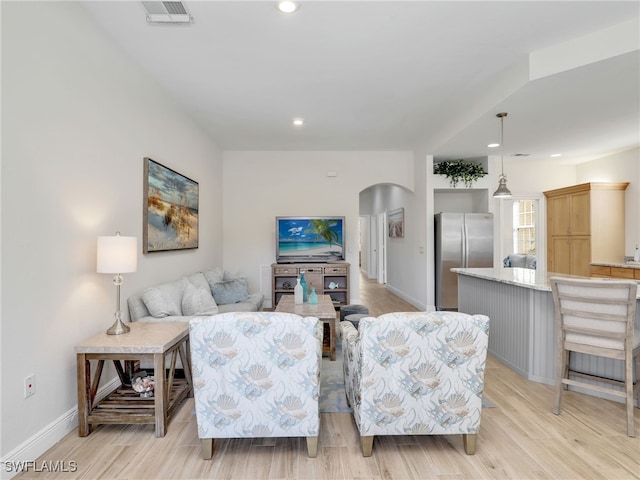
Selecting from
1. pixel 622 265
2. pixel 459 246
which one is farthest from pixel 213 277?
pixel 622 265

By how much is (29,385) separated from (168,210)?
213 centimetres

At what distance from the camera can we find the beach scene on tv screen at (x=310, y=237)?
6020 millimetres

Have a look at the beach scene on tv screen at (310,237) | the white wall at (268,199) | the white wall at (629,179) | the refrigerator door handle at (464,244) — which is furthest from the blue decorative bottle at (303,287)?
the white wall at (629,179)

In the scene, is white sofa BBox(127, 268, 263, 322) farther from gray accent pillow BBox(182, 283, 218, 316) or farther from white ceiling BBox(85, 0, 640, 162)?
white ceiling BBox(85, 0, 640, 162)

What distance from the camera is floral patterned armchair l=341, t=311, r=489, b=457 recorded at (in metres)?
1.90

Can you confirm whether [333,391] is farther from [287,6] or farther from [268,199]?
[268,199]

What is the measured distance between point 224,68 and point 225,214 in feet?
11.2

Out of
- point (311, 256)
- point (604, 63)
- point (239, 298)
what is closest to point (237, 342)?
point (239, 298)

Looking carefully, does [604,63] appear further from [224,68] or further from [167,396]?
[167,396]

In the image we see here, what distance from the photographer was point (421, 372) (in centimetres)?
194

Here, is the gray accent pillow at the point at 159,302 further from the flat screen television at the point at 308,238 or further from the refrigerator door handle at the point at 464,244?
the refrigerator door handle at the point at 464,244

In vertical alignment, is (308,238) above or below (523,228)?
below

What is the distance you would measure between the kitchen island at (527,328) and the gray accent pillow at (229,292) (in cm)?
281

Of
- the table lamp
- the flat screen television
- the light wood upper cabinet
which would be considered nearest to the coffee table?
the table lamp
